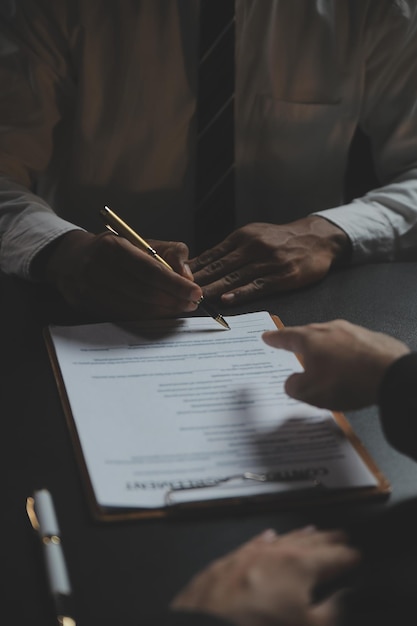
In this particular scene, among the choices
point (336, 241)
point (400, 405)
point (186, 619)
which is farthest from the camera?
point (336, 241)

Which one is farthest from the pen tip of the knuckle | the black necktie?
the black necktie

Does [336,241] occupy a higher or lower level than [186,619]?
lower

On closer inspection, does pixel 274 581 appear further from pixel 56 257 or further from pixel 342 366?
pixel 56 257

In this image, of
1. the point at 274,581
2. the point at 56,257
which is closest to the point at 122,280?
the point at 56,257

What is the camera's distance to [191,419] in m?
0.80

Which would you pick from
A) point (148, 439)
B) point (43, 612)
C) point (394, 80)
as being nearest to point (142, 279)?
point (148, 439)

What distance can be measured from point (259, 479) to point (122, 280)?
0.41m

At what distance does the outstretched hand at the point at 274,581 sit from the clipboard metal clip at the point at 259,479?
7 cm

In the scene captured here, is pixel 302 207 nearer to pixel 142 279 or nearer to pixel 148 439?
pixel 142 279

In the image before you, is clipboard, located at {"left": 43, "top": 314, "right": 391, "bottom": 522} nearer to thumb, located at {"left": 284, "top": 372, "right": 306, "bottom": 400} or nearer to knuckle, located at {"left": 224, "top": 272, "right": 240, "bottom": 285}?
thumb, located at {"left": 284, "top": 372, "right": 306, "bottom": 400}

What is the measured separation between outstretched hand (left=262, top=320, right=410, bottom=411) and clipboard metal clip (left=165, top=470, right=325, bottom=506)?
0.10m

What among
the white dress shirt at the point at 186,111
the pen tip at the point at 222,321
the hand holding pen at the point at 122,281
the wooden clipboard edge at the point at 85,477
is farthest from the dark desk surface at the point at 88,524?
the white dress shirt at the point at 186,111

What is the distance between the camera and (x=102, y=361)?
909 millimetres

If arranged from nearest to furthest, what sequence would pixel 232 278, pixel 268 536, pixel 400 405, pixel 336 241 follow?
pixel 268 536
pixel 400 405
pixel 232 278
pixel 336 241
